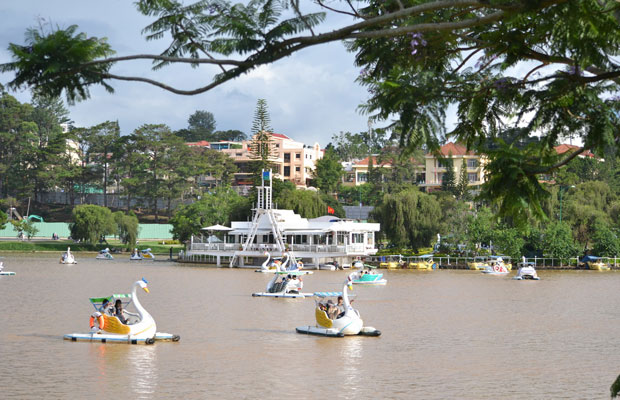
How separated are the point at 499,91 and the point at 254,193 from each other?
Answer: 66.4 metres

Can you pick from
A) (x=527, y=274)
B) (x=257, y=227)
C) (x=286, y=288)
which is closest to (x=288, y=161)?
(x=257, y=227)

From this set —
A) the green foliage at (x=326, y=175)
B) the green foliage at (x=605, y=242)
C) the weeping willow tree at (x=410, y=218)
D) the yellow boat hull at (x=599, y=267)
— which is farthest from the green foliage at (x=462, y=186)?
the yellow boat hull at (x=599, y=267)

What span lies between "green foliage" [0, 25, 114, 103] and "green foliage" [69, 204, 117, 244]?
78.5 m

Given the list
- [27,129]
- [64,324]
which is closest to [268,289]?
[64,324]

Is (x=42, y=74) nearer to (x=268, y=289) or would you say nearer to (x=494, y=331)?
A: (x=494, y=331)

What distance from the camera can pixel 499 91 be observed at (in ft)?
26.4

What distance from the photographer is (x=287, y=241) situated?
65938 millimetres

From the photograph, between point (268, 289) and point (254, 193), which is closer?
point (268, 289)

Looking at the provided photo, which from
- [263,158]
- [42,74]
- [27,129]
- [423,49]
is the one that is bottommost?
[42,74]

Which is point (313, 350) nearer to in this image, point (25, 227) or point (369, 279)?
point (369, 279)

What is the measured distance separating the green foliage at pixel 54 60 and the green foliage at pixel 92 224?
78485 millimetres

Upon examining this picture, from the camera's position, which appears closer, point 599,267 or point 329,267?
point 329,267

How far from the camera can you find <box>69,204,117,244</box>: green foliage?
8288cm

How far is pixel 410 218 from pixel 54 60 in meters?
61.3
